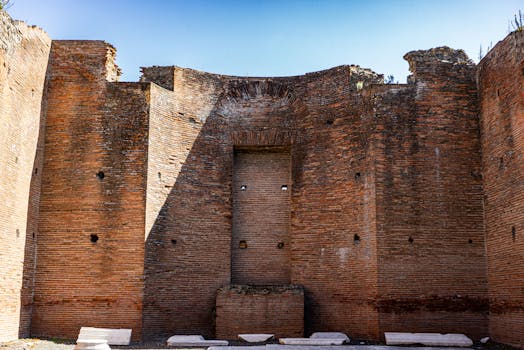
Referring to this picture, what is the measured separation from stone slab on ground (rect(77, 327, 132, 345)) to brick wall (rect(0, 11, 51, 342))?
4.20 ft

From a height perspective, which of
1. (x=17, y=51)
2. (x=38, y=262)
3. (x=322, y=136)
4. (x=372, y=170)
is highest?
(x=17, y=51)

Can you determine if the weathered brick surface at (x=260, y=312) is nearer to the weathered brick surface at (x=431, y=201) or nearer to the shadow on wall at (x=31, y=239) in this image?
the weathered brick surface at (x=431, y=201)

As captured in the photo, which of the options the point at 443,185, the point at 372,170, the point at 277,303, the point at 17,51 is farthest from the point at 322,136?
the point at 17,51

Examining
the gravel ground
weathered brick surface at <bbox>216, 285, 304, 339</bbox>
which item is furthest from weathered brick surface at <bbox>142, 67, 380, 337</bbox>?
the gravel ground

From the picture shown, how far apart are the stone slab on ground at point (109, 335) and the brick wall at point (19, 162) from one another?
1.28 m

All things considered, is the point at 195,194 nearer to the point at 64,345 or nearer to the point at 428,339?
the point at 64,345

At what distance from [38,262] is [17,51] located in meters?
4.51

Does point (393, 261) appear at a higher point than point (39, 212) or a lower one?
lower

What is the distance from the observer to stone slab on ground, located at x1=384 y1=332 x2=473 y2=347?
12.1 m

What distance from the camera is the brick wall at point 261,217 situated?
1501cm

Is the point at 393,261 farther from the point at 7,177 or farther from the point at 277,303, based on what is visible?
the point at 7,177

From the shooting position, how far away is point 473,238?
1327 cm

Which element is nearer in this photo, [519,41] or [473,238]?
[519,41]

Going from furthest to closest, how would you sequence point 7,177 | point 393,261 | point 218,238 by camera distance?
point 218,238, point 393,261, point 7,177
